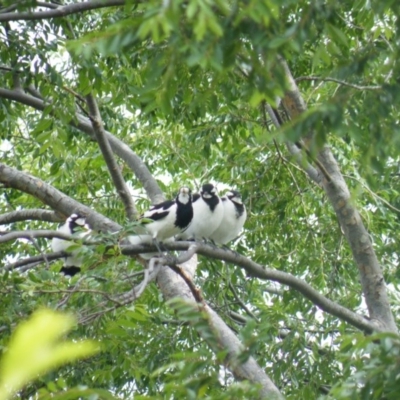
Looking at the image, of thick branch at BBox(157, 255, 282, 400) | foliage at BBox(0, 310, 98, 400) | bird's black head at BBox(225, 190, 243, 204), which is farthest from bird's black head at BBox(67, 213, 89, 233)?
foliage at BBox(0, 310, 98, 400)

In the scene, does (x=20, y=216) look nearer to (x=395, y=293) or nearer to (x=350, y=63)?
(x=395, y=293)

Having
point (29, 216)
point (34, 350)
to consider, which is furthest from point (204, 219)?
point (34, 350)

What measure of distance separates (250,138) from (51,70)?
238cm

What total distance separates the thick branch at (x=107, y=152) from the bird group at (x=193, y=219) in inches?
5.1

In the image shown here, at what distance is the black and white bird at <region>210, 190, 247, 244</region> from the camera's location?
20.1 ft

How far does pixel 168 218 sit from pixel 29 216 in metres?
0.94

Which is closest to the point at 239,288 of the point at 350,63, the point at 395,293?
the point at 395,293

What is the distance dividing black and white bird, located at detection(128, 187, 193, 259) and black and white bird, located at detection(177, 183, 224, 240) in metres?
0.15

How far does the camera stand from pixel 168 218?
5.60 m

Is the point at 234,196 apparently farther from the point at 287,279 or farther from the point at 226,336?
the point at 226,336

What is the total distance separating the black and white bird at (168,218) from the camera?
553 centimetres

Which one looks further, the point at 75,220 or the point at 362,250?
the point at 75,220

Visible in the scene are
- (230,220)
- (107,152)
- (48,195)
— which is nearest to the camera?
(107,152)

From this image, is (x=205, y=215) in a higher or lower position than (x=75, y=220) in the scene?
lower
